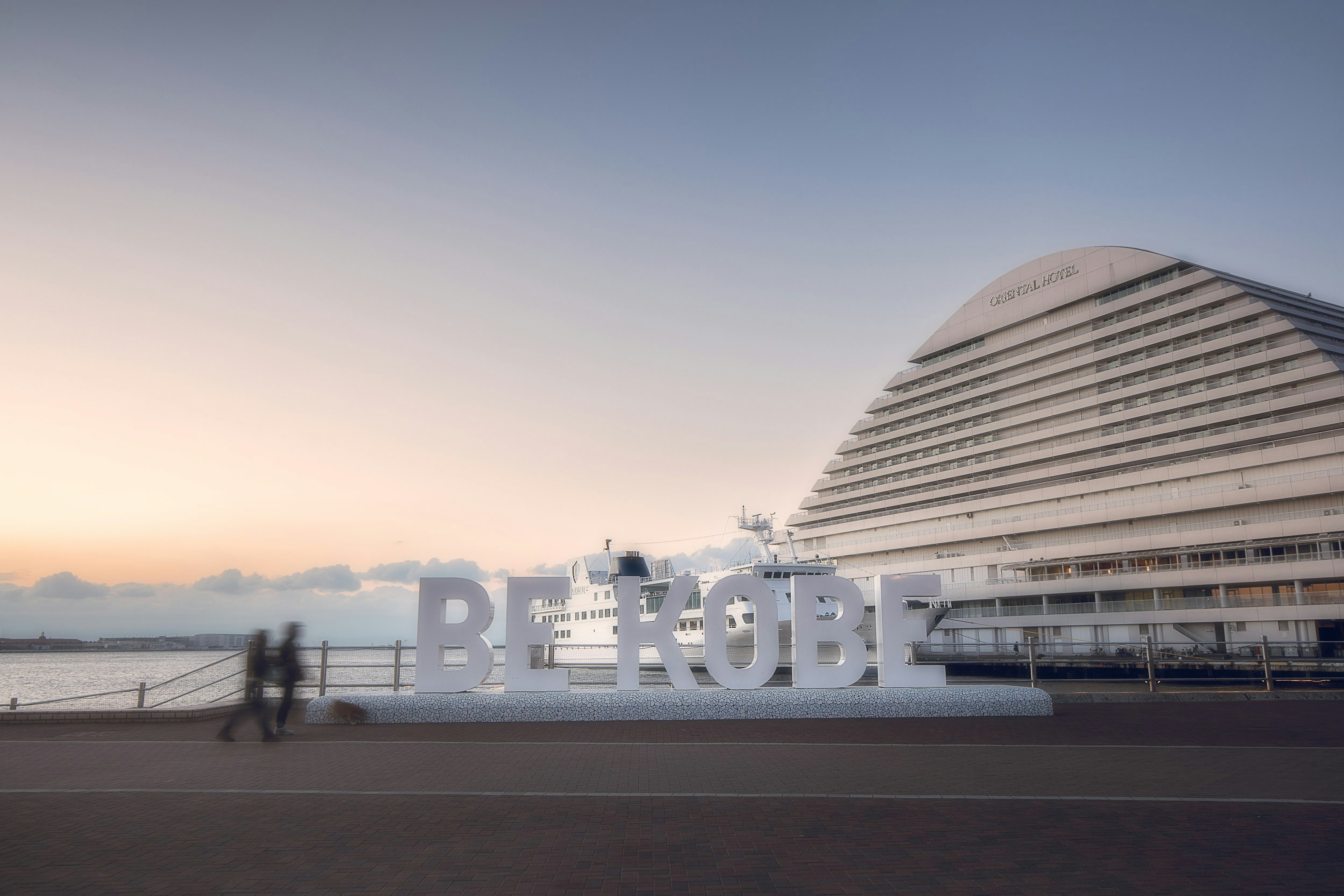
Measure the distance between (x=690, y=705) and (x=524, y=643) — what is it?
301 centimetres

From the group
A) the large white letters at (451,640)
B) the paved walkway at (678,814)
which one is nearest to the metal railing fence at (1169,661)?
the paved walkway at (678,814)

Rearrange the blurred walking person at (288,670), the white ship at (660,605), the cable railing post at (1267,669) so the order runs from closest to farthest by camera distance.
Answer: the blurred walking person at (288,670) < the cable railing post at (1267,669) < the white ship at (660,605)

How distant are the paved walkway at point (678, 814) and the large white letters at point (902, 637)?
9.91ft

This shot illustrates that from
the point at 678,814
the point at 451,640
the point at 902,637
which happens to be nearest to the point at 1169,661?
the point at 902,637

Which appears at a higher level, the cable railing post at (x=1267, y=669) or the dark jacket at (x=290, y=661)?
the dark jacket at (x=290, y=661)

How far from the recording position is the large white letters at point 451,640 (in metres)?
14.0

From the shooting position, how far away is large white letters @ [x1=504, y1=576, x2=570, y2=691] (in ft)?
46.4

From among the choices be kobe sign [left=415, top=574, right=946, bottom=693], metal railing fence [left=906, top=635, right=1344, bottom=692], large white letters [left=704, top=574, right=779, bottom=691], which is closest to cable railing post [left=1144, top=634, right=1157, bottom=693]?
metal railing fence [left=906, top=635, right=1344, bottom=692]

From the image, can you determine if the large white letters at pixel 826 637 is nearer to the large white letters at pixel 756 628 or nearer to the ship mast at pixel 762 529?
the large white letters at pixel 756 628

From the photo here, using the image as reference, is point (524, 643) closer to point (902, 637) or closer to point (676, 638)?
point (676, 638)

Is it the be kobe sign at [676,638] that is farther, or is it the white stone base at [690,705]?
the be kobe sign at [676,638]

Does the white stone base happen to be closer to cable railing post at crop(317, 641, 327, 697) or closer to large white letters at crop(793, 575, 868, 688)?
large white letters at crop(793, 575, 868, 688)

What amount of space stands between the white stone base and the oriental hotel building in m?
28.8

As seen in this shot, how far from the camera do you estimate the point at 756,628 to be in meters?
14.4
